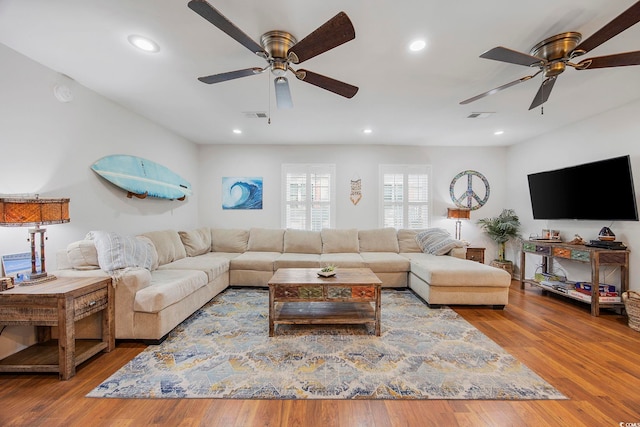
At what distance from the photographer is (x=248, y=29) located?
1.89 metres

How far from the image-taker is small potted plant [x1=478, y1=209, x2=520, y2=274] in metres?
4.88

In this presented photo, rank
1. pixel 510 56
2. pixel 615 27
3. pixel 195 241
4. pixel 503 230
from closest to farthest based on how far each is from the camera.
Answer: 1. pixel 615 27
2. pixel 510 56
3. pixel 195 241
4. pixel 503 230

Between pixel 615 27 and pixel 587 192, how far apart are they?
2783 mm

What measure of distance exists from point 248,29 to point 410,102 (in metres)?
2.05

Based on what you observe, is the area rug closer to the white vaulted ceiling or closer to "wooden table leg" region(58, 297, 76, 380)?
"wooden table leg" region(58, 297, 76, 380)

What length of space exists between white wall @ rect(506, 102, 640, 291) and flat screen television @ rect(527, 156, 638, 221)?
0.14 feet

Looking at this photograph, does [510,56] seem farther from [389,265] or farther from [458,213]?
[458,213]

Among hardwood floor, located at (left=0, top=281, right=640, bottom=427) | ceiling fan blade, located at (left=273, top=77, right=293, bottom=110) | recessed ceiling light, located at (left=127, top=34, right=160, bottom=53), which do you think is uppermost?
recessed ceiling light, located at (left=127, top=34, right=160, bottom=53)

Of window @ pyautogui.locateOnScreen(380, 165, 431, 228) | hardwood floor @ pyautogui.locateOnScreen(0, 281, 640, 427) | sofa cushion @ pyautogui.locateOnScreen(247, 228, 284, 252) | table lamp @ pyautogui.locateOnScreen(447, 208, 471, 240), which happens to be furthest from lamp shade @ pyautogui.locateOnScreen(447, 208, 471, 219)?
sofa cushion @ pyautogui.locateOnScreen(247, 228, 284, 252)

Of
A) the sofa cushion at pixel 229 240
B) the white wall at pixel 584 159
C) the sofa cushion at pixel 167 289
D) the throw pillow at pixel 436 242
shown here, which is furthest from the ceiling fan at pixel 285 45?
the white wall at pixel 584 159

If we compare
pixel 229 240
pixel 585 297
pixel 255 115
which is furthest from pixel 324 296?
pixel 585 297

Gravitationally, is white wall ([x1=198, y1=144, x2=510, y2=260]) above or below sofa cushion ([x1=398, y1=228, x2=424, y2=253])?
above

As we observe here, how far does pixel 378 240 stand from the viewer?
15.9 ft

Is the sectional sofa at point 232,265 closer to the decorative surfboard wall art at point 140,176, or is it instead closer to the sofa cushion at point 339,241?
the sofa cushion at point 339,241
